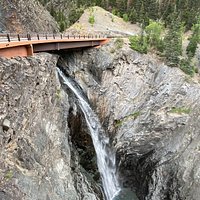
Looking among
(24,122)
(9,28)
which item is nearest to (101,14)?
(9,28)

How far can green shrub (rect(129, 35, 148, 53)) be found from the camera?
49.4 meters

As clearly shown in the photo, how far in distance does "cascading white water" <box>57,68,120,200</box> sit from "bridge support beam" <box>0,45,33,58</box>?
37.8 feet

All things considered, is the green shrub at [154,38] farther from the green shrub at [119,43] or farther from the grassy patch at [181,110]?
the grassy patch at [181,110]

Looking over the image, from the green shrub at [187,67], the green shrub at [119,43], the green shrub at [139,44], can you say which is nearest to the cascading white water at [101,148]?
the green shrub at [119,43]

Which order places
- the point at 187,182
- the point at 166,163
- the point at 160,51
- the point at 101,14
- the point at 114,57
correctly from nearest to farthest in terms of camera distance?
the point at 187,182, the point at 166,163, the point at 114,57, the point at 160,51, the point at 101,14

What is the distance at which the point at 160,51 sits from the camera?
51688 mm

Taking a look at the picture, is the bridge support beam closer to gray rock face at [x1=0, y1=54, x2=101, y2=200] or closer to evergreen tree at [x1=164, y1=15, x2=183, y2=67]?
gray rock face at [x1=0, y1=54, x2=101, y2=200]

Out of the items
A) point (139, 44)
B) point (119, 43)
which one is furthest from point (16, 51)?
point (139, 44)

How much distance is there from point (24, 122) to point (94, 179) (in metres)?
15.7

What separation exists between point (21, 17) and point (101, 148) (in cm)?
2486

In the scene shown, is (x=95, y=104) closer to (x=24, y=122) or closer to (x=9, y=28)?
(x=9, y=28)

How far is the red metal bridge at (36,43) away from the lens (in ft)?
81.8

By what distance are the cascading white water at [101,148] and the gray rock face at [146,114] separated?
173 centimetres

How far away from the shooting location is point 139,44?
50750 mm
